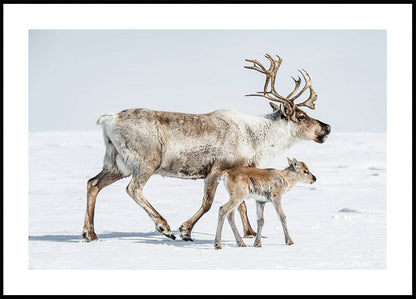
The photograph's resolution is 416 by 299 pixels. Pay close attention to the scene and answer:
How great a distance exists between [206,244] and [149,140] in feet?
5.79

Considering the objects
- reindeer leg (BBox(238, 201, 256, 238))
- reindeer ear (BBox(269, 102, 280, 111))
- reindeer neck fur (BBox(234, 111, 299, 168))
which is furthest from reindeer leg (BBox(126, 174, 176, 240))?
reindeer ear (BBox(269, 102, 280, 111))

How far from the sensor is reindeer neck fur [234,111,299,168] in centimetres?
1075

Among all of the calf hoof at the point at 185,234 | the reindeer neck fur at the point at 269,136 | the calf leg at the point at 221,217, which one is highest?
the reindeer neck fur at the point at 269,136

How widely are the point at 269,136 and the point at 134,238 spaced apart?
8.91ft

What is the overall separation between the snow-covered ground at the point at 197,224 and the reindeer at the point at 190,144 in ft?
2.38

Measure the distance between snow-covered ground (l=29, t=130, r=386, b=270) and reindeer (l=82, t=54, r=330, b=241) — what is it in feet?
2.38

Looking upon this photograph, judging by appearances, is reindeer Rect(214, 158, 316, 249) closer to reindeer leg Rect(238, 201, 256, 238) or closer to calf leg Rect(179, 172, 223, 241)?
calf leg Rect(179, 172, 223, 241)

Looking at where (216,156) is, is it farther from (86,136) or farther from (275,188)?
(86,136)

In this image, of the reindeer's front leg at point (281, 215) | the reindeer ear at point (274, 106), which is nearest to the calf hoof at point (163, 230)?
the reindeer's front leg at point (281, 215)

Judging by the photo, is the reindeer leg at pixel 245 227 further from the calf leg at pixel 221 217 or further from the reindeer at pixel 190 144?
the calf leg at pixel 221 217

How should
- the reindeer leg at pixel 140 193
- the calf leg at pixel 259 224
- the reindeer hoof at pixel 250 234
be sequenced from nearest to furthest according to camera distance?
the calf leg at pixel 259 224, the reindeer leg at pixel 140 193, the reindeer hoof at pixel 250 234

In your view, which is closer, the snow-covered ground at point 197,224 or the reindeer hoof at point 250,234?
the snow-covered ground at point 197,224

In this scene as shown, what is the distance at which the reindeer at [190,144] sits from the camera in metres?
9.97

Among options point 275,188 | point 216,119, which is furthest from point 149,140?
point 275,188
